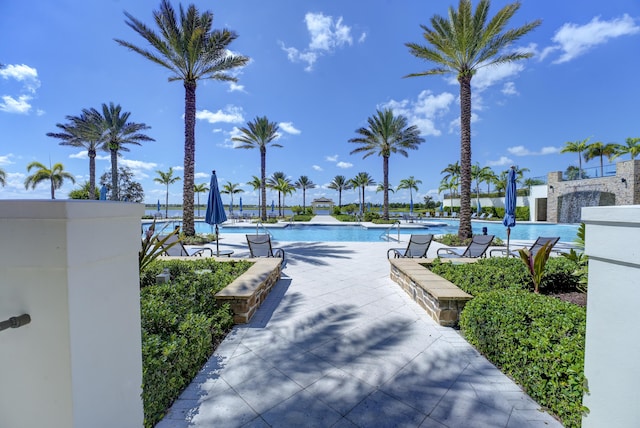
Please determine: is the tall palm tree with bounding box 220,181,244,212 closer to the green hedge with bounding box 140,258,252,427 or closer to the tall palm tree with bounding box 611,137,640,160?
the green hedge with bounding box 140,258,252,427

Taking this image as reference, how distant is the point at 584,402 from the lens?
5.85 ft

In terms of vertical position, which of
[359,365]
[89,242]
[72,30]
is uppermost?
[72,30]

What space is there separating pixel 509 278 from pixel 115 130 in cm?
2883

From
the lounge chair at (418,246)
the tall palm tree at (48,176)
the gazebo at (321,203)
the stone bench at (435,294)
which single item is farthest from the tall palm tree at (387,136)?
the tall palm tree at (48,176)

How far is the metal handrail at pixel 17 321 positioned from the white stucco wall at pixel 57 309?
2 centimetres

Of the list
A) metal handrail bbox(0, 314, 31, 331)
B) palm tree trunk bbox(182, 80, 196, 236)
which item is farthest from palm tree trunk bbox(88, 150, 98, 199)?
metal handrail bbox(0, 314, 31, 331)

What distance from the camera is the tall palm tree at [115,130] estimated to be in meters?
22.2

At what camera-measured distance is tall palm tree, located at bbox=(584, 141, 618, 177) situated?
97.3 ft

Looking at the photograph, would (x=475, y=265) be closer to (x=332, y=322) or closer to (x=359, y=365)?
(x=332, y=322)

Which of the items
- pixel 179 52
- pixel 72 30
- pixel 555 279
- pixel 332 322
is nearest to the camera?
pixel 332 322

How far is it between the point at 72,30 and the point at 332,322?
11.6 m

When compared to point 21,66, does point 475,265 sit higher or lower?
lower

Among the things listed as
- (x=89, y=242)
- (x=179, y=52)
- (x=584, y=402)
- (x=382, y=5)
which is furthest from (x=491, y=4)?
(x=89, y=242)

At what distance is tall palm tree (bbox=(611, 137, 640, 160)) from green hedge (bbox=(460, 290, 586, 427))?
114 ft
